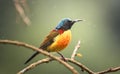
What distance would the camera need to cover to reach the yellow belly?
2.39 metres

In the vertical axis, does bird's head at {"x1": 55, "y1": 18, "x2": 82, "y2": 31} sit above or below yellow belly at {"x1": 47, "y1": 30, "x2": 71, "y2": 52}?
below

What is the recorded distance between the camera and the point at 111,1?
44.2ft

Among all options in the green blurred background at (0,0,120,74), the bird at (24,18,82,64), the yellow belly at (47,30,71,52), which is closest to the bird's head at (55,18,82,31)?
the bird at (24,18,82,64)

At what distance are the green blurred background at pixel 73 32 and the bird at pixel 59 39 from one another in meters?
3.42

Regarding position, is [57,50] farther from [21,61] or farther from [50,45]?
[21,61]

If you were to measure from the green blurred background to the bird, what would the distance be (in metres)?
3.42

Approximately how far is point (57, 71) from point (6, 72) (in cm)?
76

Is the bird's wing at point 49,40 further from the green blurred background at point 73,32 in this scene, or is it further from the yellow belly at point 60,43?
the green blurred background at point 73,32

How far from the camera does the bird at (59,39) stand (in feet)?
7.88

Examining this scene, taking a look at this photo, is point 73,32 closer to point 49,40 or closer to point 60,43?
point 49,40

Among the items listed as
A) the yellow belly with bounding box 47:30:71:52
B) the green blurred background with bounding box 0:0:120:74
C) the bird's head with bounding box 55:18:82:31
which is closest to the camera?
the yellow belly with bounding box 47:30:71:52

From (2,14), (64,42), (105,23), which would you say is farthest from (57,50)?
(105,23)

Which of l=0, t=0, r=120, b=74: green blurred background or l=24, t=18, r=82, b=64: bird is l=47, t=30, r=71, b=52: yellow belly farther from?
l=0, t=0, r=120, b=74: green blurred background

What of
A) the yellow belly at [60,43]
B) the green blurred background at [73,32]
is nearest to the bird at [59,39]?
the yellow belly at [60,43]
